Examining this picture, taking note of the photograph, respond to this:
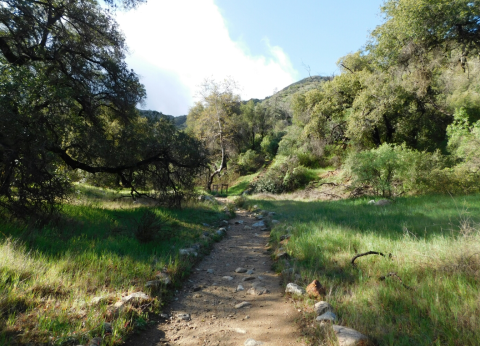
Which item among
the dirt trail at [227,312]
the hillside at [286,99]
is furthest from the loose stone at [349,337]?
the hillside at [286,99]

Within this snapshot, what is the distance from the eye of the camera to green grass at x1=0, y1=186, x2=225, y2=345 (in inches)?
92.4

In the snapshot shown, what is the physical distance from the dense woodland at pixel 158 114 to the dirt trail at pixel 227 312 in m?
4.32

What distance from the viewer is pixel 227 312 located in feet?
10.8

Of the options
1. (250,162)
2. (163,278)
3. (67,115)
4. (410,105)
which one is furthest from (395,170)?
(250,162)

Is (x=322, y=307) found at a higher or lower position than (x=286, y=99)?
lower

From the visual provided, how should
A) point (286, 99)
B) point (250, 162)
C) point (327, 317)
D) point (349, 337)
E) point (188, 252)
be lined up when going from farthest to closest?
point (286, 99) < point (250, 162) < point (188, 252) < point (327, 317) < point (349, 337)

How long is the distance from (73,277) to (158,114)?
8.66 meters

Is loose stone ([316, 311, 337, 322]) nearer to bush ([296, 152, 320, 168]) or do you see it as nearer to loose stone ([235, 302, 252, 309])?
loose stone ([235, 302, 252, 309])

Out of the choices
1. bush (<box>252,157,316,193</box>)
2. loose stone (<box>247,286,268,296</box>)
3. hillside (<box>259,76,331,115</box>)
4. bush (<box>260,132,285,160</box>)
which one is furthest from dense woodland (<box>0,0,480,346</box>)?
bush (<box>260,132,285,160</box>)

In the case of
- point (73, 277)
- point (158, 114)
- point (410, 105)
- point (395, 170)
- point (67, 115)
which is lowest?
point (73, 277)

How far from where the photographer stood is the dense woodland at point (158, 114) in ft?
19.8

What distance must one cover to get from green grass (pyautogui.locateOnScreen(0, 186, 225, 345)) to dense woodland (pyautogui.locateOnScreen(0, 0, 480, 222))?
5.59 ft

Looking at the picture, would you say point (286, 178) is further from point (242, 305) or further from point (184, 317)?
point (184, 317)

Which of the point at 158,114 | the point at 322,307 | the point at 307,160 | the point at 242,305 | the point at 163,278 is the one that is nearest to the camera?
the point at 322,307
